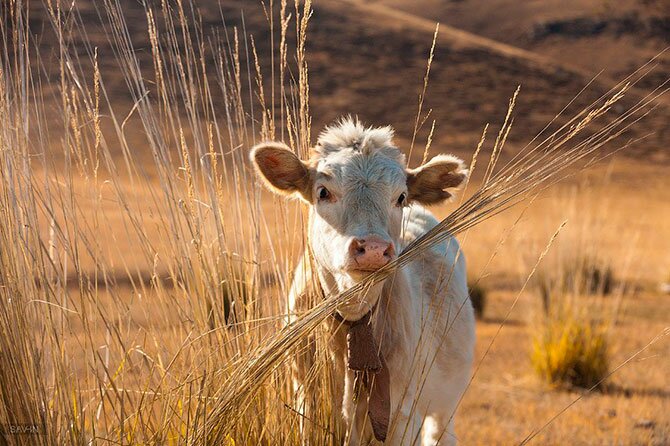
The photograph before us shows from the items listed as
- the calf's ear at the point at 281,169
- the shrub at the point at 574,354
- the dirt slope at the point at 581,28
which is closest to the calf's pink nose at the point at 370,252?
the calf's ear at the point at 281,169

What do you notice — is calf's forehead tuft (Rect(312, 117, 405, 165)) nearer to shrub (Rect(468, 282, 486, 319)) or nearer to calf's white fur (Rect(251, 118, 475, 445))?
calf's white fur (Rect(251, 118, 475, 445))

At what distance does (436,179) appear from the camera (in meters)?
4.02

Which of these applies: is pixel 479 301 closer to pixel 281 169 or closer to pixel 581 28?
pixel 281 169

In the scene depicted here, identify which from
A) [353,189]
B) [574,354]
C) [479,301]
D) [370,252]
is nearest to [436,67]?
[479,301]

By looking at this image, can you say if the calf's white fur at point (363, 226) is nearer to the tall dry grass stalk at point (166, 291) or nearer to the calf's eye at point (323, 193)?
the calf's eye at point (323, 193)

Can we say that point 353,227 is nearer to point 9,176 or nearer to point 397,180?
point 397,180

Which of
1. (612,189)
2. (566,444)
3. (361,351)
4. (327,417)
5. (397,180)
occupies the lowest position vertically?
(612,189)

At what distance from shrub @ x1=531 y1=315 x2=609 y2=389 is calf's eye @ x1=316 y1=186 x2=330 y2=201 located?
556 centimetres

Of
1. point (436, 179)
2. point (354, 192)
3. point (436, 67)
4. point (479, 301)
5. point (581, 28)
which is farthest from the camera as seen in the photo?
point (581, 28)

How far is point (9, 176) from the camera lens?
3125mm

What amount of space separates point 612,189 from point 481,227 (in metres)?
18.4

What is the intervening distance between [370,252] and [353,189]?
520mm

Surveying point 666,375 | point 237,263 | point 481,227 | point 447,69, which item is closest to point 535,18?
point 447,69

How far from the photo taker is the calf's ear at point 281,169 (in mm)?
3740
